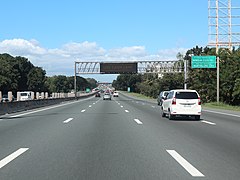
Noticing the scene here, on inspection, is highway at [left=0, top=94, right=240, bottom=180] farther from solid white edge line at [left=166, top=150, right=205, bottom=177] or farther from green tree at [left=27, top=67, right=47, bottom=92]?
green tree at [left=27, top=67, right=47, bottom=92]

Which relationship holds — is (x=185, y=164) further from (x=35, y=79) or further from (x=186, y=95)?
(x=35, y=79)

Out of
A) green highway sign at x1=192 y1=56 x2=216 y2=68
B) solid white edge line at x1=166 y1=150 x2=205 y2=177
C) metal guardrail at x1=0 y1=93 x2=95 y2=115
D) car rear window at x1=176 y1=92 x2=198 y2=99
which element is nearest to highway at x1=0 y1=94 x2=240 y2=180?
solid white edge line at x1=166 y1=150 x2=205 y2=177

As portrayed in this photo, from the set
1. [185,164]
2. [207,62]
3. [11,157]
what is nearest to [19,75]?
[207,62]

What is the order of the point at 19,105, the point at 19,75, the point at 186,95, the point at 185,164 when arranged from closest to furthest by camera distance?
the point at 185,164 → the point at 186,95 → the point at 19,105 → the point at 19,75

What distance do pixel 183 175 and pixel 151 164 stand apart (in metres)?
1.29

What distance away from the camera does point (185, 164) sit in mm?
9086

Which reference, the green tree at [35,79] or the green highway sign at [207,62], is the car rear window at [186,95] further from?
the green tree at [35,79]

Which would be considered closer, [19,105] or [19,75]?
[19,105]

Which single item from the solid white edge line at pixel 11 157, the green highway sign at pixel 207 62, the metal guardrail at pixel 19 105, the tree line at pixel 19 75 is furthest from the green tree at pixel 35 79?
the solid white edge line at pixel 11 157

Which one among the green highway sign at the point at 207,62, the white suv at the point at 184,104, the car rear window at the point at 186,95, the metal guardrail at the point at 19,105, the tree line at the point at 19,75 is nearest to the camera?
the white suv at the point at 184,104

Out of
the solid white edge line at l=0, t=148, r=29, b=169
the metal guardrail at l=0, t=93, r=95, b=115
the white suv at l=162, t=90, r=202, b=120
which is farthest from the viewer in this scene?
the metal guardrail at l=0, t=93, r=95, b=115

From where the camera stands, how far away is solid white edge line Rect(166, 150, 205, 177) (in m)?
8.08

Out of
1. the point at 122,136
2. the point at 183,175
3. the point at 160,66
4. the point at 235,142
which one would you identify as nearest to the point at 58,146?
the point at 122,136

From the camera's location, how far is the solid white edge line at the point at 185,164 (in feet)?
26.5
